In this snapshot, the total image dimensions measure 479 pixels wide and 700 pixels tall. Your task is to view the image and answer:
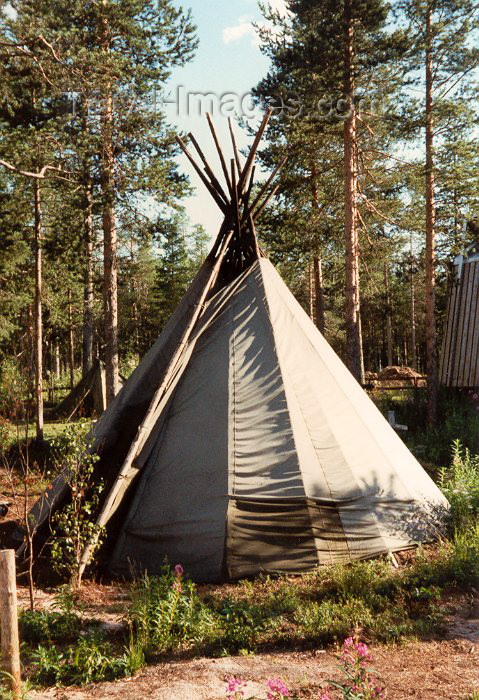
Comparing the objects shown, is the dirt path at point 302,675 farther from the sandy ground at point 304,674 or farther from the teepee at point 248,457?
the teepee at point 248,457

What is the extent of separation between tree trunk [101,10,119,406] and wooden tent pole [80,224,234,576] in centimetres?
540

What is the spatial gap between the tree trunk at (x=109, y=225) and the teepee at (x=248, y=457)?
5.31 metres

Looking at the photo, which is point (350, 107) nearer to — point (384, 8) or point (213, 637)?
point (384, 8)

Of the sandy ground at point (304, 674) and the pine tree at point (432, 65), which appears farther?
the pine tree at point (432, 65)

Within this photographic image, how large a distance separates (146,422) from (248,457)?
3.74 feet

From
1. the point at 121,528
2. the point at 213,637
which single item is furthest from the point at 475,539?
the point at 121,528

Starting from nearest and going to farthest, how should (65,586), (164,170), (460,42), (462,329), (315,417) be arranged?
1. (65,586)
2. (315,417)
3. (164,170)
4. (460,42)
5. (462,329)

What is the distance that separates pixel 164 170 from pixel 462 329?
26.6 feet

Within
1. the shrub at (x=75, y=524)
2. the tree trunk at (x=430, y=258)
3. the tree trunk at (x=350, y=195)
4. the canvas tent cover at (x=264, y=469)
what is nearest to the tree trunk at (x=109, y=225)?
the tree trunk at (x=350, y=195)

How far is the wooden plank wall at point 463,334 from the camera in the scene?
14.3m

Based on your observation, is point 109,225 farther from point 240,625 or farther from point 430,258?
point 240,625

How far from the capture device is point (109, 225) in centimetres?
1270

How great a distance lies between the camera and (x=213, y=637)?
4.71m

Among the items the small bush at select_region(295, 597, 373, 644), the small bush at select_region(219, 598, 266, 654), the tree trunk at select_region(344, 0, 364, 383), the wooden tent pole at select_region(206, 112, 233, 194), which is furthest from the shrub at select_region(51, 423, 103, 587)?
the tree trunk at select_region(344, 0, 364, 383)
